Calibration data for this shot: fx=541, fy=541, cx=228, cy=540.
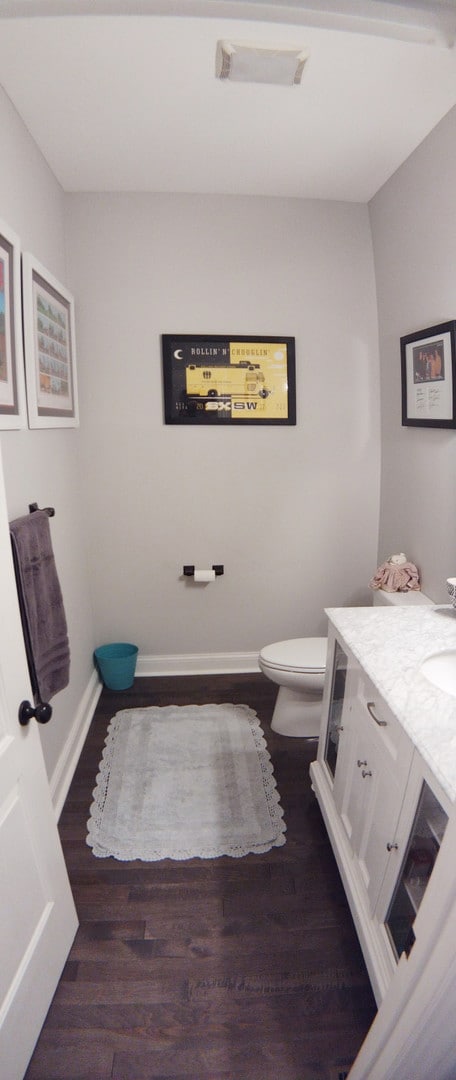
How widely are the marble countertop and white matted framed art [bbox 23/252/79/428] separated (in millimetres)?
1318

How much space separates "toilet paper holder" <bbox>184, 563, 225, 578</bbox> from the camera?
2975 mm

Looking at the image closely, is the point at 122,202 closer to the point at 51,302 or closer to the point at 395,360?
the point at 51,302

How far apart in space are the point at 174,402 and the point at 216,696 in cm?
157

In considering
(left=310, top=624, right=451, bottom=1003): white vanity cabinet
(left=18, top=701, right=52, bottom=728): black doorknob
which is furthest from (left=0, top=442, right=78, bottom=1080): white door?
(left=310, top=624, right=451, bottom=1003): white vanity cabinet

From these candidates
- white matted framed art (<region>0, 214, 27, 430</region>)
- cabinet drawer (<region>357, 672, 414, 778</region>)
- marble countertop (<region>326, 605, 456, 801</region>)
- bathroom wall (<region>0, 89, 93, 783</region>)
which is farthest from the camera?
bathroom wall (<region>0, 89, 93, 783</region>)

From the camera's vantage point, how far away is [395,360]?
264 cm

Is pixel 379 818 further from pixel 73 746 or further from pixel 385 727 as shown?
pixel 73 746

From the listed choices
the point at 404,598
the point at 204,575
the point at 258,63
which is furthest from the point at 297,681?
the point at 258,63

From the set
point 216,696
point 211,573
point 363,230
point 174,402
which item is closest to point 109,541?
point 211,573

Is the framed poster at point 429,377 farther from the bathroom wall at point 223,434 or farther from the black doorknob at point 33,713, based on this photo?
the black doorknob at point 33,713

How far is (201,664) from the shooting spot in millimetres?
3131

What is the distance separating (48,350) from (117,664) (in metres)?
1.61

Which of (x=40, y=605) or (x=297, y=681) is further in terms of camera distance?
(x=297, y=681)

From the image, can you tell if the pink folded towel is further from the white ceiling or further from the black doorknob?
the white ceiling
